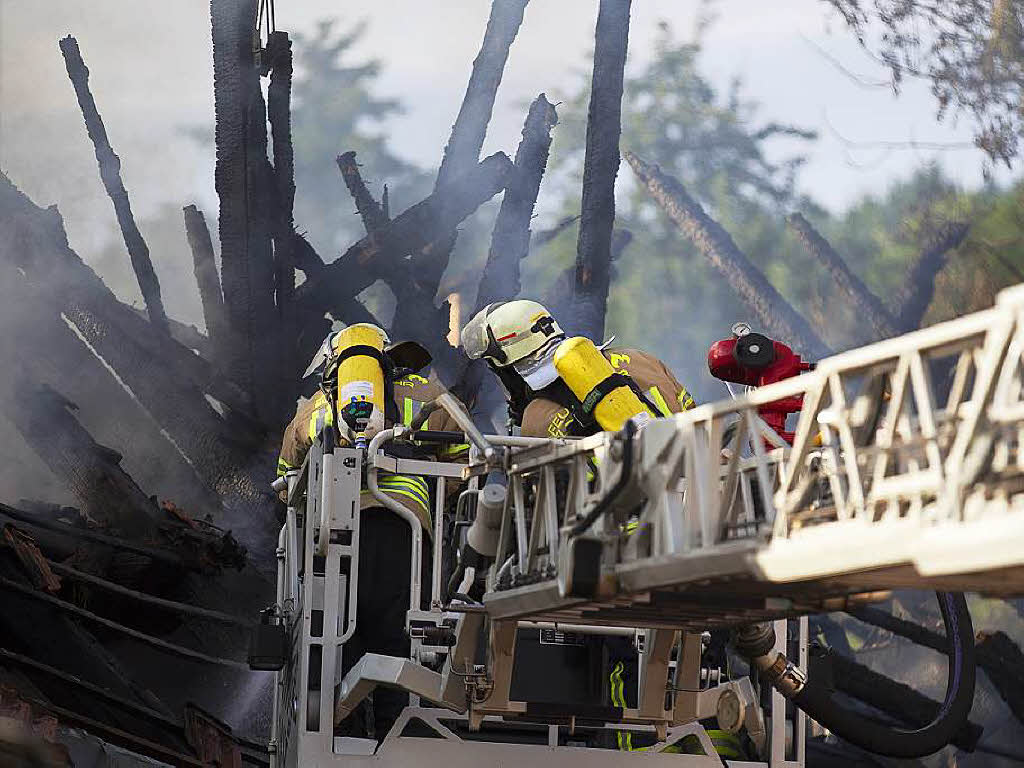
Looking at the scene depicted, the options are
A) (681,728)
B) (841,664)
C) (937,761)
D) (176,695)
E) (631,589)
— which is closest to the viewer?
(631,589)

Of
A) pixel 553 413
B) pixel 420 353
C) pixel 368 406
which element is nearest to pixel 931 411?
pixel 553 413

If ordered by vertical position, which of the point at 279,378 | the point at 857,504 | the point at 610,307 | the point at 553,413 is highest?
the point at 610,307

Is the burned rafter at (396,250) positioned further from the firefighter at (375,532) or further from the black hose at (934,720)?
the black hose at (934,720)

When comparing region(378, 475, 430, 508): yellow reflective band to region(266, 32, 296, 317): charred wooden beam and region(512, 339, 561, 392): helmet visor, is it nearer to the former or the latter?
region(512, 339, 561, 392): helmet visor

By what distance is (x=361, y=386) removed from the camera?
619cm

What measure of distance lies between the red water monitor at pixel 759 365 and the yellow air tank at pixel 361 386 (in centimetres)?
133

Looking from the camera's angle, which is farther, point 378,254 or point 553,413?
point 378,254

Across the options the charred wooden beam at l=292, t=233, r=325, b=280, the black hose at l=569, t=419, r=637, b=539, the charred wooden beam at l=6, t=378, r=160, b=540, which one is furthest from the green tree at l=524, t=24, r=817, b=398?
the black hose at l=569, t=419, r=637, b=539

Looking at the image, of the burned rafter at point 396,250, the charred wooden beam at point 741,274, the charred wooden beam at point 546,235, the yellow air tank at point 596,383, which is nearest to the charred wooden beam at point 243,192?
the burned rafter at point 396,250

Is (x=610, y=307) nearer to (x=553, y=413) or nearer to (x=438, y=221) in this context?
(x=438, y=221)

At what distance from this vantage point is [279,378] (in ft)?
35.8

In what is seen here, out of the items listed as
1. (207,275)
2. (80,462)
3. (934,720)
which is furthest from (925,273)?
(934,720)

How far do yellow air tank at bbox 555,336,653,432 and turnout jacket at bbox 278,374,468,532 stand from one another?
0.78 metres

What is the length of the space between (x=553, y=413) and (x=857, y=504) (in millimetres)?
2303
